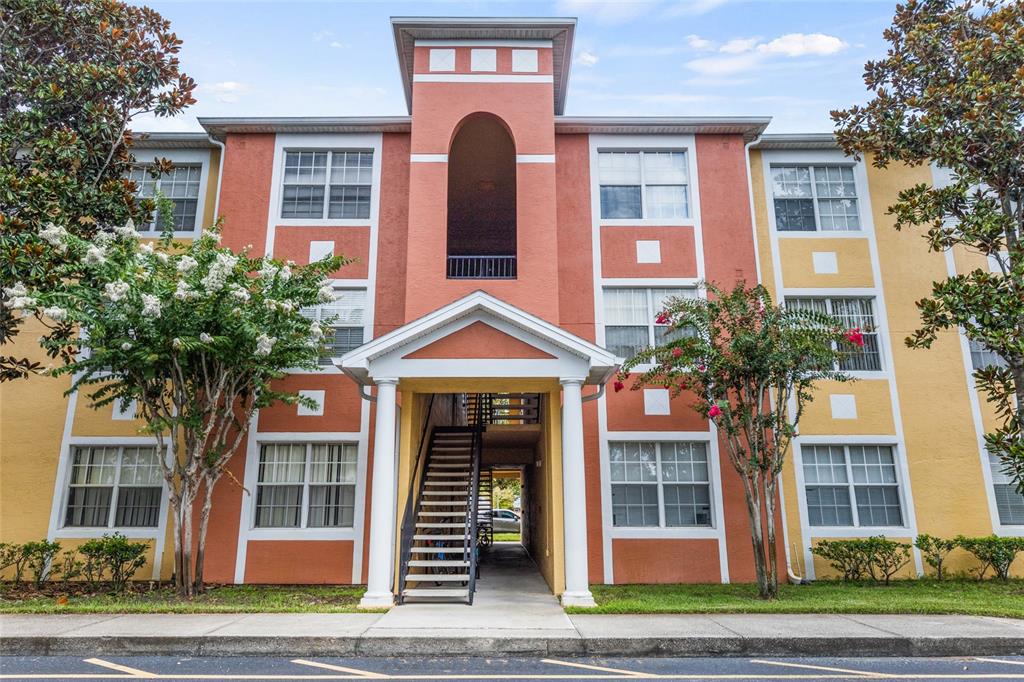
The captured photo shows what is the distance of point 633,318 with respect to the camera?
13.2 m

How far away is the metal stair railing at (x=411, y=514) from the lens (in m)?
10.1

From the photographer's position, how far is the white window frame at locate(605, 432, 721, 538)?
12109 millimetres

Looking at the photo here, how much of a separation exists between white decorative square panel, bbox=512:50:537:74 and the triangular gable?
257 inches

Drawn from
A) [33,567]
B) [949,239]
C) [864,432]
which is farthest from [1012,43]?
[33,567]

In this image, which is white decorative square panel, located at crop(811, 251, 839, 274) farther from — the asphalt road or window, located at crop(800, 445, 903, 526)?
the asphalt road

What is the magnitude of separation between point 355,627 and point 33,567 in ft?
26.8

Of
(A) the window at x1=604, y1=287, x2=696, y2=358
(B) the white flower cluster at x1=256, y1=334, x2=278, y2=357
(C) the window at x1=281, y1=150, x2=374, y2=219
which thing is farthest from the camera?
(C) the window at x1=281, y1=150, x2=374, y2=219

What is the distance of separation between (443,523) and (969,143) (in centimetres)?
1191

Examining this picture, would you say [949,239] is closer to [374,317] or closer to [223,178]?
[374,317]

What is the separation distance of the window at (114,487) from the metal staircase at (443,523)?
5.43m

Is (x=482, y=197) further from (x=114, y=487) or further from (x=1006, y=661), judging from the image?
(x=1006, y=661)

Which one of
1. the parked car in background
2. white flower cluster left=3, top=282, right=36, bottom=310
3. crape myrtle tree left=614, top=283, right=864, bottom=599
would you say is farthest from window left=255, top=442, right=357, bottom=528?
the parked car in background

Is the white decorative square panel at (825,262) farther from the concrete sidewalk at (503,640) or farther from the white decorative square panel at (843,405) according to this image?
the concrete sidewalk at (503,640)

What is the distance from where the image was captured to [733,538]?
476 inches
